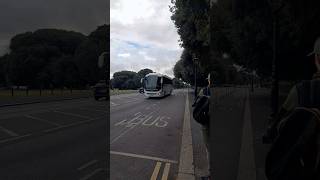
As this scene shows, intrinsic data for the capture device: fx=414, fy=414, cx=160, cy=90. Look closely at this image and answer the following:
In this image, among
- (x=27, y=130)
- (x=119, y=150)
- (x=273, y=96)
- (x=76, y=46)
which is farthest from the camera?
(x=27, y=130)

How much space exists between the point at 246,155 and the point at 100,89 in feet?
4.25

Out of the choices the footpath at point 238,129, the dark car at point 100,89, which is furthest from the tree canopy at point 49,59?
the footpath at point 238,129

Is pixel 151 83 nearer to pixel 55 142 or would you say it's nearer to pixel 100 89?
pixel 100 89

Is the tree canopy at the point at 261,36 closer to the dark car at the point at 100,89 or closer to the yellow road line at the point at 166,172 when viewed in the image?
the dark car at the point at 100,89

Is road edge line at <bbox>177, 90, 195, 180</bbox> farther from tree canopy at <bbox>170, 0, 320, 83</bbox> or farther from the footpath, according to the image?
tree canopy at <bbox>170, 0, 320, 83</bbox>

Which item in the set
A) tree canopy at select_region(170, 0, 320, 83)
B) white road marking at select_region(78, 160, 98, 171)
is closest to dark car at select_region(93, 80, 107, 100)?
tree canopy at select_region(170, 0, 320, 83)

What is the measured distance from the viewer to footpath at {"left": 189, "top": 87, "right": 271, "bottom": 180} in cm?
184

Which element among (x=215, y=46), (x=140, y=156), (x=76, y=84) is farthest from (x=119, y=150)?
(x=215, y=46)

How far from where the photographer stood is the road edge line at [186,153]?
14.8 ft

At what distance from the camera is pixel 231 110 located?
2.37 metres

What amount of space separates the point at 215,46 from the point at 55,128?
6876mm

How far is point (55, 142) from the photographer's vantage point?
704 centimetres

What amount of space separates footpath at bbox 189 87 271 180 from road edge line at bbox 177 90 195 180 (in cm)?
10

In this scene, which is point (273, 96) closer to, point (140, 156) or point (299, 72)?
point (299, 72)
